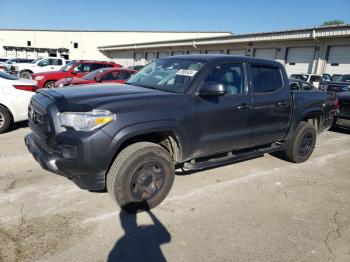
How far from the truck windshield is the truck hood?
8.7 inches

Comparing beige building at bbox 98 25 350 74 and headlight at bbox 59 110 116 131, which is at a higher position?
beige building at bbox 98 25 350 74

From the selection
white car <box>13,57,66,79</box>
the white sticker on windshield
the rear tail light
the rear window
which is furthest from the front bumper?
white car <box>13,57,66,79</box>

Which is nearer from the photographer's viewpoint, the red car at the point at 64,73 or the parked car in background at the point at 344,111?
the parked car in background at the point at 344,111

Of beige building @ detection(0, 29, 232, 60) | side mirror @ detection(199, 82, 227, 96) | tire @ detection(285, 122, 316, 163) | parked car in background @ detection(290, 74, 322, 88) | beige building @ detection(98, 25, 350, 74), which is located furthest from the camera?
beige building @ detection(0, 29, 232, 60)

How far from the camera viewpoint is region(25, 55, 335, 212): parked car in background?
11.2 feet

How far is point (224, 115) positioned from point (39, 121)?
234cm

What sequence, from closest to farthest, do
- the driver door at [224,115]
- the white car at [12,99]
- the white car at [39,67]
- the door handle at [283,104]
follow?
the driver door at [224,115] → the door handle at [283,104] → the white car at [12,99] → the white car at [39,67]

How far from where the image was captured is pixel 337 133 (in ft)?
30.5

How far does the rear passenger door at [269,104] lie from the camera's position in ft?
15.8

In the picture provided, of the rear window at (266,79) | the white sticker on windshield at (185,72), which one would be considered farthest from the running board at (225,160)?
the white sticker on windshield at (185,72)

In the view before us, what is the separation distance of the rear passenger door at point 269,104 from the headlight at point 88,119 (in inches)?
90.9

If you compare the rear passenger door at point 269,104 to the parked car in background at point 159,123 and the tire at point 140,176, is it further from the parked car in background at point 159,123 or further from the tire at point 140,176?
the tire at point 140,176

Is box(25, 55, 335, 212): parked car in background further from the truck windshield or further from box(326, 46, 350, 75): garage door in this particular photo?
box(326, 46, 350, 75): garage door

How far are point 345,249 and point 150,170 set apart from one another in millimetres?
2242
